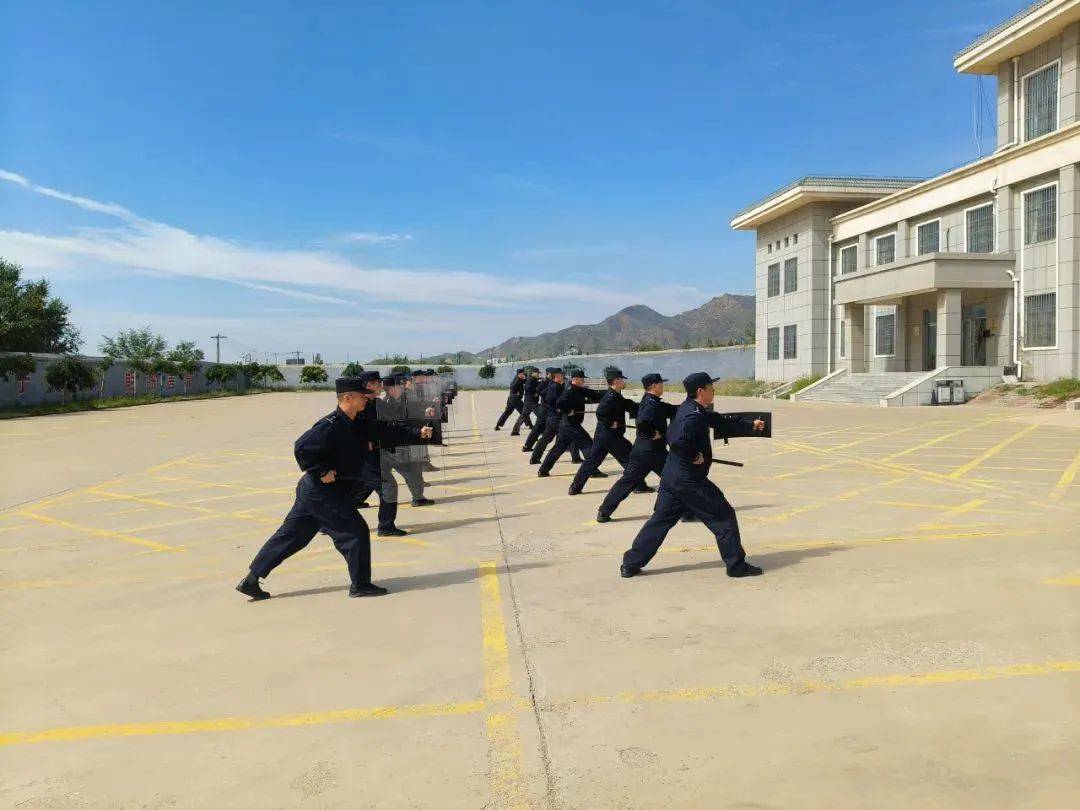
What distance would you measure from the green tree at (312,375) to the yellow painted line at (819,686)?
2694 inches

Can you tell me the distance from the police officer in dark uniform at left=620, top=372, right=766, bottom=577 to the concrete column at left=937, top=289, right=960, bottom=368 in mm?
26497

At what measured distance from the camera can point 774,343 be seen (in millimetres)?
43094

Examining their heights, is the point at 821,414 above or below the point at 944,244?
below

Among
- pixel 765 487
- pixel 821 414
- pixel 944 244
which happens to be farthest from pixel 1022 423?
pixel 944 244

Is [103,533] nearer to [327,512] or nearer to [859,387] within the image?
[327,512]

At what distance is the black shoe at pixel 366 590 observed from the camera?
18.2 feet

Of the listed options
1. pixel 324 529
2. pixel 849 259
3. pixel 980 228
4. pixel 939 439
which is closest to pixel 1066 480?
pixel 939 439

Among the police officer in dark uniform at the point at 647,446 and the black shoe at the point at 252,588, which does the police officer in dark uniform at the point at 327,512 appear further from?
the police officer in dark uniform at the point at 647,446

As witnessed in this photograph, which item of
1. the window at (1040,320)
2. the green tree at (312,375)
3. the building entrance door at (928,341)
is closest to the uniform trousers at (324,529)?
the window at (1040,320)

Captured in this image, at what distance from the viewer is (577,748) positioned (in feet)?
10.6

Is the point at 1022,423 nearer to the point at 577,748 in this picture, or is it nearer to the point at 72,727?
the point at 577,748

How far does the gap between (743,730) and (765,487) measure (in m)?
7.01

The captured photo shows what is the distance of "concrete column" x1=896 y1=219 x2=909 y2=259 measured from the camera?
3428 centimetres

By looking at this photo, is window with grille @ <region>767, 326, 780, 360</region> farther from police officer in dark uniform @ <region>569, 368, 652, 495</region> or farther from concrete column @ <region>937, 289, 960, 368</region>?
police officer in dark uniform @ <region>569, 368, 652, 495</region>
